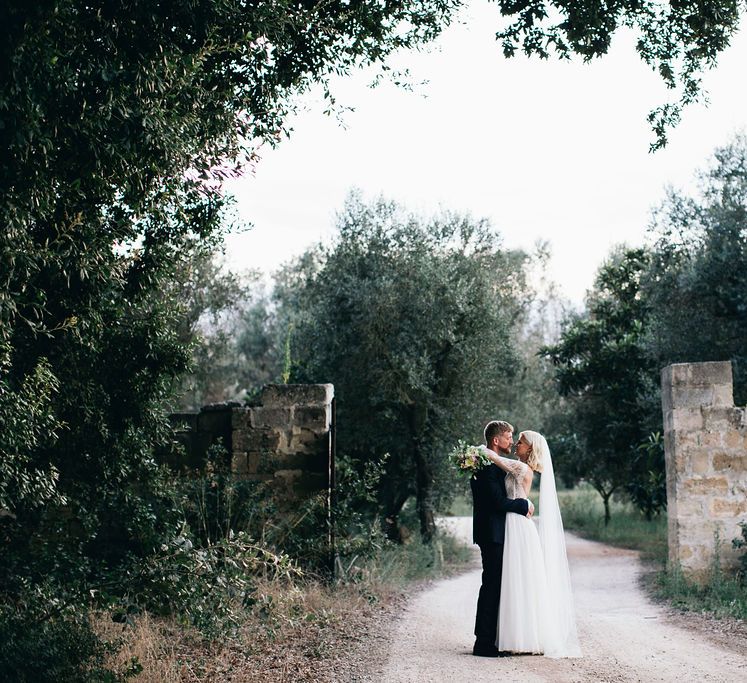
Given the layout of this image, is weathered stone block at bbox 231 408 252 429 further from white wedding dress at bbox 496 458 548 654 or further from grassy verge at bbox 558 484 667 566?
grassy verge at bbox 558 484 667 566

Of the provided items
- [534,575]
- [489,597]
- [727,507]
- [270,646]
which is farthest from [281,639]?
[727,507]

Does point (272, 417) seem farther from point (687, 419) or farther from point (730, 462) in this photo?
point (730, 462)

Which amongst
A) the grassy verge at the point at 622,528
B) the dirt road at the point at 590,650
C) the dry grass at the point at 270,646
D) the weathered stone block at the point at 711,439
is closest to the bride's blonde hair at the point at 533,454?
the dirt road at the point at 590,650

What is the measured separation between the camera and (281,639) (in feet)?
25.2

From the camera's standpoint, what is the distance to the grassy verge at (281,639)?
6.47 metres

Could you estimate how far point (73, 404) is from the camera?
696cm

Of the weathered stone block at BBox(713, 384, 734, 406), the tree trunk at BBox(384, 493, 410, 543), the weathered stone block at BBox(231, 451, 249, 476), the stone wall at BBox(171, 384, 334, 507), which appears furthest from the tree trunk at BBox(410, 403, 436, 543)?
the weathered stone block at BBox(713, 384, 734, 406)

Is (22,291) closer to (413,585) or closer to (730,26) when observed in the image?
(730,26)

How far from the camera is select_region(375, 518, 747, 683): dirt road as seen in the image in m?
6.57

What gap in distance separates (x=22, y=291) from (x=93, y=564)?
363cm

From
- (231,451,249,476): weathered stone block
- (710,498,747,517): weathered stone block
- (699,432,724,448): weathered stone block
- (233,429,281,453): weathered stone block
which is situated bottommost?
(710,498,747,517): weathered stone block

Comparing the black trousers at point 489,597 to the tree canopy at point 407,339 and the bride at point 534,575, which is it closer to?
the bride at point 534,575

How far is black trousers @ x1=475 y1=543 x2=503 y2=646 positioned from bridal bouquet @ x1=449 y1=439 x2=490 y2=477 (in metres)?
0.67

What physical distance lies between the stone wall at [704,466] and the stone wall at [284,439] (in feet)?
14.2
